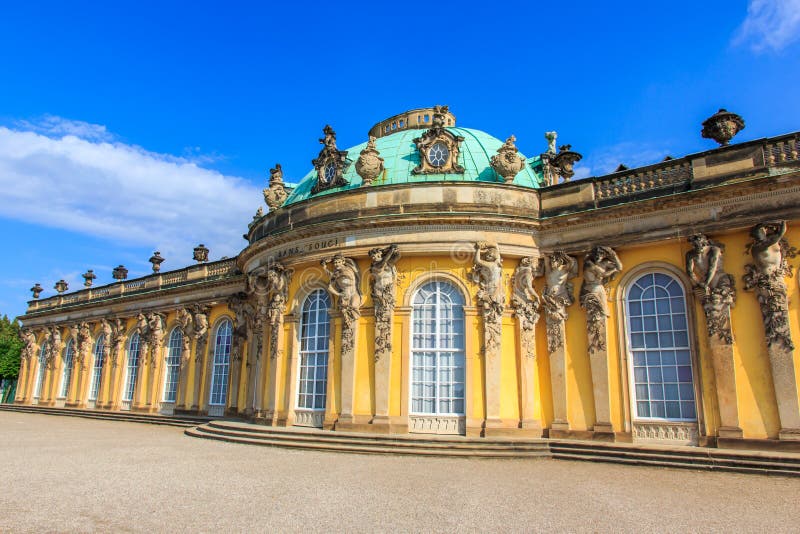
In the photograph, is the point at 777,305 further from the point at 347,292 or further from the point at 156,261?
the point at 156,261

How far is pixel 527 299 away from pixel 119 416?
22.8 meters

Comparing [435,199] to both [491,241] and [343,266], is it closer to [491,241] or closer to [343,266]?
[491,241]

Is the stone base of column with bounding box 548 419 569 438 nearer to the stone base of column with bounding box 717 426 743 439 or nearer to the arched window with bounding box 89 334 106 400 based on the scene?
the stone base of column with bounding box 717 426 743 439

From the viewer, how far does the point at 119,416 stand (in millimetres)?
28969

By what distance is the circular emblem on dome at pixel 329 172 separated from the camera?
20.7 meters

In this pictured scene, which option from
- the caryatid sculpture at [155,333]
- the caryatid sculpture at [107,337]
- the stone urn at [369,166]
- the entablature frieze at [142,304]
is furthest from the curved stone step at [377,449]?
the caryatid sculpture at [107,337]

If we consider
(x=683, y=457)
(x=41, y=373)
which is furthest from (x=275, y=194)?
(x=41, y=373)

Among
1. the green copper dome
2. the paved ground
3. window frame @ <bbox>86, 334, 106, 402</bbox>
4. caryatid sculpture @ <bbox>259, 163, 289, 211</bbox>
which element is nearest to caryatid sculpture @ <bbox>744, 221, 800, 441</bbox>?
the paved ground

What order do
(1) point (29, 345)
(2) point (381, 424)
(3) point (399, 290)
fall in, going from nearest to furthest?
(2) point (381, 424) → (3) point (399, 290) → (1) point (29, 345)

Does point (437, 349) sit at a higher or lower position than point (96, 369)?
higher

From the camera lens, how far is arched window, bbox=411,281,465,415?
16.9 metres

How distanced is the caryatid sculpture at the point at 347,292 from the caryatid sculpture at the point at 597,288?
691 cm

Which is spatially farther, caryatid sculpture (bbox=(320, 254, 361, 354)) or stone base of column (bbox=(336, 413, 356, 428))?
caryatid sculpture (bbox=(320, 254, 361, 354))

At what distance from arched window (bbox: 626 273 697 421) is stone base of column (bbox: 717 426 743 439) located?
0.70m
